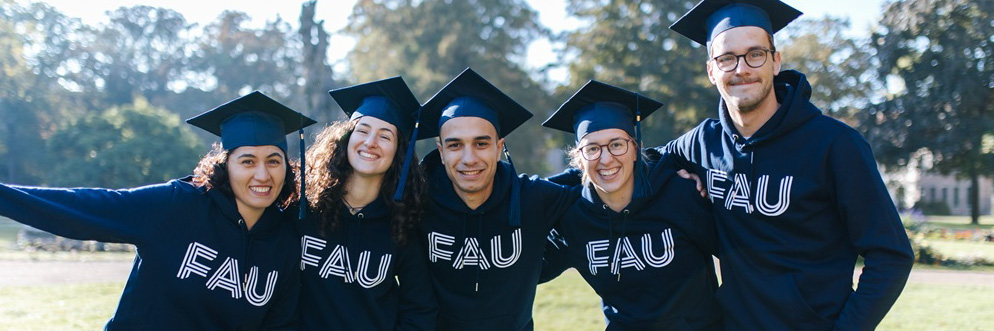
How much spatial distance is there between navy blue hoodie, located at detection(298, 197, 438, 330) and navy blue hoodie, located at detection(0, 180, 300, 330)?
0.10 metres

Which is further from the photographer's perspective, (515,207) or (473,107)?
(473,107)

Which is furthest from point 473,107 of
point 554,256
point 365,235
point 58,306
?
point 58,306

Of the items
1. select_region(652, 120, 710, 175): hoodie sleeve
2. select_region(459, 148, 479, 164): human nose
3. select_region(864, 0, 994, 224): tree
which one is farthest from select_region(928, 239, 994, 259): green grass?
select_region(459, 148, 479, 164): human nose

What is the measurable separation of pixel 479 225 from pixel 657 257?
0.94 metres

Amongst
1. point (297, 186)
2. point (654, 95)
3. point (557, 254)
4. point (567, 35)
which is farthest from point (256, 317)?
point (567, 35)

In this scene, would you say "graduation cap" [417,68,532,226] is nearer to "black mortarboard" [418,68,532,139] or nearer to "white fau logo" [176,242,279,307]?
"black mortarboard" [418,68,532,139]

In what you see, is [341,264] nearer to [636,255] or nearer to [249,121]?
[249,121]

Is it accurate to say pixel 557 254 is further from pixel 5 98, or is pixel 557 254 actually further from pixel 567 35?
pixel 5 98

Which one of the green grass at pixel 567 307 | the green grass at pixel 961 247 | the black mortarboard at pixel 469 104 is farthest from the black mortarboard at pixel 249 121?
the green grass at pixel 961 247

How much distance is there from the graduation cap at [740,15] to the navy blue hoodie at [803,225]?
32 cm

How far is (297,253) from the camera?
11.4 ft

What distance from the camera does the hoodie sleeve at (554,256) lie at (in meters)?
3.96

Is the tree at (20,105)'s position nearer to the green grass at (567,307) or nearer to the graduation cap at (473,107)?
the green grass at (567,307)

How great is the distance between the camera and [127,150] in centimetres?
2206
